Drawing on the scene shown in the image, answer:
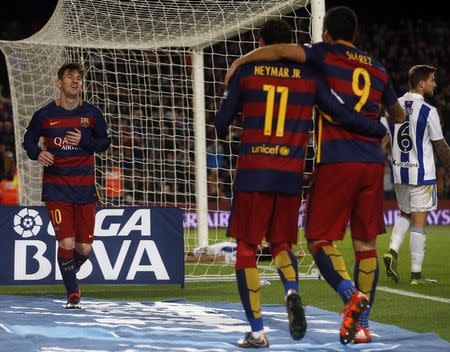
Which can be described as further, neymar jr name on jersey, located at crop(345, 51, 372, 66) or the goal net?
the goal net

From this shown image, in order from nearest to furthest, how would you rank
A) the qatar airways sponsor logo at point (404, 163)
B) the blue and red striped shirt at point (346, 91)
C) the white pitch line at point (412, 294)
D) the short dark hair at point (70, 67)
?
the blue and red striped shirt at point (346, 91)
the short dark hair at point (70, 67)
the white pitch line at point (412, 294)
the qatar airways sponsor logo at point (404, 163)

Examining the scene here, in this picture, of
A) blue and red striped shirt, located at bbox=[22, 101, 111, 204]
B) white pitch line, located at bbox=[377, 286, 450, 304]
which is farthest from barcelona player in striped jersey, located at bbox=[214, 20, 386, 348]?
white pitch line, located at bbox=[377, 286, 450, 304]

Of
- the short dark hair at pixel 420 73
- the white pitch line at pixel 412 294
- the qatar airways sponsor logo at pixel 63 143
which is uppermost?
the short dark hair at pixel 420 73

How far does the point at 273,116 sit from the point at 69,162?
268 cm

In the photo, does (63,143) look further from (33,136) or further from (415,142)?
(415,142)

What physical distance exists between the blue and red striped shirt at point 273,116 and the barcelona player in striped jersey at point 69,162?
244cm

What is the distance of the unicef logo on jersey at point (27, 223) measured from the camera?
31.4 feet

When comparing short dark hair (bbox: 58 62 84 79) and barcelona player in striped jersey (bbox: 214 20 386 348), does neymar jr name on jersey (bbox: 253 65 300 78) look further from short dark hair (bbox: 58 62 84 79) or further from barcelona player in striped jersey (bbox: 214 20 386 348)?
short dark hair (bbox: 58 62 84 79)

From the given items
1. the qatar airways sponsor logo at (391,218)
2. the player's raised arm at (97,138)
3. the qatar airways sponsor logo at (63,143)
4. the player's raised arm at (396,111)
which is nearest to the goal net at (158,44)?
the player's raised arm at (97,138)

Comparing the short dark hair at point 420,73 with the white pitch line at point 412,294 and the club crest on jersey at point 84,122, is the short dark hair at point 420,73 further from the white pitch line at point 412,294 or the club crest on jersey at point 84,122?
the club crest on jersey at point 84,122

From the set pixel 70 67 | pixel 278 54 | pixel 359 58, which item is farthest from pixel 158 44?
pixel 278 54

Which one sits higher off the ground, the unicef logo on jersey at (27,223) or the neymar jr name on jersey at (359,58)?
the neymar jr name on jersey at (359,58)

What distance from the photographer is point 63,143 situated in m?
8.18

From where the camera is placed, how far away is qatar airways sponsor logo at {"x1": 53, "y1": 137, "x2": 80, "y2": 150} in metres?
8.18
